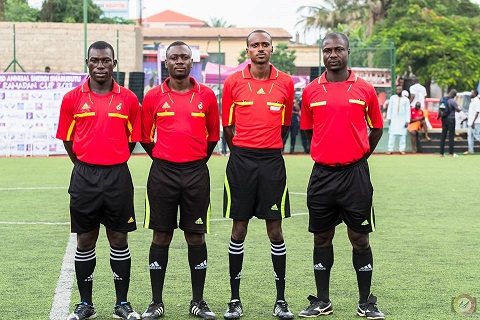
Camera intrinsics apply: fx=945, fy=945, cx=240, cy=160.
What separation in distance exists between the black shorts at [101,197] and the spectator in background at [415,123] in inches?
871

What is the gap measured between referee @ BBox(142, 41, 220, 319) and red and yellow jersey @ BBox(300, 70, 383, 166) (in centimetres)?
89

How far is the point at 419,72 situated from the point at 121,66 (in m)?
16.3

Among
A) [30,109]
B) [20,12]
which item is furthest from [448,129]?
[20,12]

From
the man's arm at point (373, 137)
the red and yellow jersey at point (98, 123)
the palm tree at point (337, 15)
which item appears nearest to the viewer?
the red and yellow jersey at point (98, 123)

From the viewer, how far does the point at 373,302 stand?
7.32 m

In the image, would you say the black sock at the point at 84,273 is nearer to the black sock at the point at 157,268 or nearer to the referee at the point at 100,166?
the referee at the point at 100,166

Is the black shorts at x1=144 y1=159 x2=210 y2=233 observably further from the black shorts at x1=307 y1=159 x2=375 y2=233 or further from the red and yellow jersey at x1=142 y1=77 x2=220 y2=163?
the black shorts at x1=307 y1=159 x2=375 y2=233

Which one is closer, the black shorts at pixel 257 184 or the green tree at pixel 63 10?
the black shorts at pixel 257 184

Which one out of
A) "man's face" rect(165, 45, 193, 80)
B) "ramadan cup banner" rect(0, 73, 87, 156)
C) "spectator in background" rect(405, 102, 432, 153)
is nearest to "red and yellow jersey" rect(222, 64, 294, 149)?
"man's face" rect(165, 45, 193, 80)

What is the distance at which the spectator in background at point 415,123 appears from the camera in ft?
94.1

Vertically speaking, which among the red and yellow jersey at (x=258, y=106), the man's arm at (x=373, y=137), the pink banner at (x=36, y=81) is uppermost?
the red and yellow jersey at (x=258, y=106)

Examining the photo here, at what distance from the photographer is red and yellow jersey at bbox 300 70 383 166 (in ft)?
23.9

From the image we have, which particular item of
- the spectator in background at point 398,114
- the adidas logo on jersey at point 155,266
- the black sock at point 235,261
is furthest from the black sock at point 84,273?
the spectator in background at point 398,114

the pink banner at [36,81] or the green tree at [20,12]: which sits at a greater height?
the green tree at [20,12]
